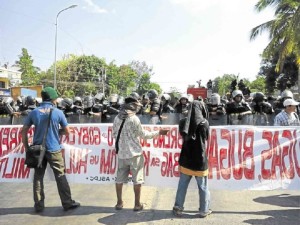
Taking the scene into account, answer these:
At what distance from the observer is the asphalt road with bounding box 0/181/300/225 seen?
488 cm

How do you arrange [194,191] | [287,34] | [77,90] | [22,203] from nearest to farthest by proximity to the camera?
[22,203], [194,191], [287,34], [77,90]

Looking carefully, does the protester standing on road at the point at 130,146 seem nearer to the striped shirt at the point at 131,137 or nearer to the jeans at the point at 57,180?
the striped shirt at the point at 131,137

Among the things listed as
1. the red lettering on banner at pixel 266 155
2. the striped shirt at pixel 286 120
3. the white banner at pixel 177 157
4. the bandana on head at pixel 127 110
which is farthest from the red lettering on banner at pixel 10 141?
the striped shirt at pixel 286 120

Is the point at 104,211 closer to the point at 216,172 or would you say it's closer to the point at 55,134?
the point at 55,134

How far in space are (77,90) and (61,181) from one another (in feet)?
189

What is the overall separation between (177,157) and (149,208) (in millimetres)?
863

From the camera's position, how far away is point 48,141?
5281 mm

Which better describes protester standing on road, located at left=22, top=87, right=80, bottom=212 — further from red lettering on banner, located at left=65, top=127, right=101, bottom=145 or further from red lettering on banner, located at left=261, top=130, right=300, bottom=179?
red lettering on banner, located at left=261, top=130, right=300, bottom=179

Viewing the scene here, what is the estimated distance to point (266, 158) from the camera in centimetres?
541

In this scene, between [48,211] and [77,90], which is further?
[77,90]

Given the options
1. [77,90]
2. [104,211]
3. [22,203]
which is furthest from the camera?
[77,90]

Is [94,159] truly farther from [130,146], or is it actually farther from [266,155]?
[266,155]

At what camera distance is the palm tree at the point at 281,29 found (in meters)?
19.4

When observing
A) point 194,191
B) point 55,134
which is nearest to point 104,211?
point 55,134
